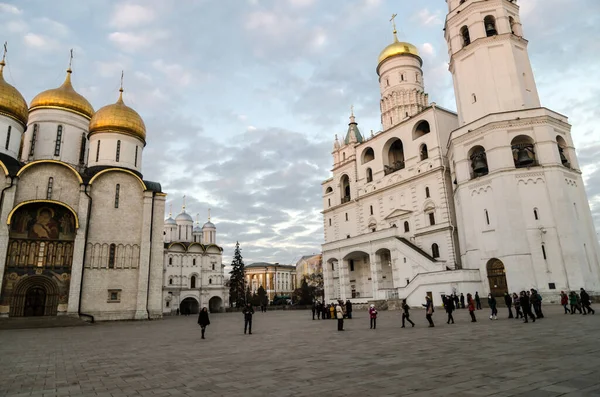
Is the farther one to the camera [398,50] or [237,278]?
[237,278]

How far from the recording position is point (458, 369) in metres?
6.07

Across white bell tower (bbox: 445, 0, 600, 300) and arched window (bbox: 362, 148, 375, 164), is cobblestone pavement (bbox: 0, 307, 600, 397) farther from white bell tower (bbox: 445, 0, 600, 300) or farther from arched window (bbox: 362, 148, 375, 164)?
arched window (bbox: 362, 148, 375, 164)

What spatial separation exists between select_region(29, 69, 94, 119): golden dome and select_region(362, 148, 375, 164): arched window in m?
27.0

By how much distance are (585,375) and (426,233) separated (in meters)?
27.2

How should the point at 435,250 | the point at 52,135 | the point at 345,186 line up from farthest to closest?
the point at 345,186 < the point at 52,135 < the point at 435,250

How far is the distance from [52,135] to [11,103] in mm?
4051

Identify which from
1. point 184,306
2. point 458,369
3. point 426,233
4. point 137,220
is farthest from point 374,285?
point 184,306

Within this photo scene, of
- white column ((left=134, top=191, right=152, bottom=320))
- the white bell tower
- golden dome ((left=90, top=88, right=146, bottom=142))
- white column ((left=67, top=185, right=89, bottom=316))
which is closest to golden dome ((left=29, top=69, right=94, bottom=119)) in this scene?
golden dome ((left=90, top=88, right=146, bottom=142))

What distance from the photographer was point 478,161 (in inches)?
1025

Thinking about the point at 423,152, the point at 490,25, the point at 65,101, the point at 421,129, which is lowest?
the point at 423,152

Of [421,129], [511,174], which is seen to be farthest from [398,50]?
[511,174]

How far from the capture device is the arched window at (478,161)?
84.3 feet

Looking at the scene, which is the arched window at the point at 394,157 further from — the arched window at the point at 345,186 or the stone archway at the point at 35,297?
Answer: the stone archway at the point at 35,297

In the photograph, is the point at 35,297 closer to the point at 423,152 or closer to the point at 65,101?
the point at 65,101
